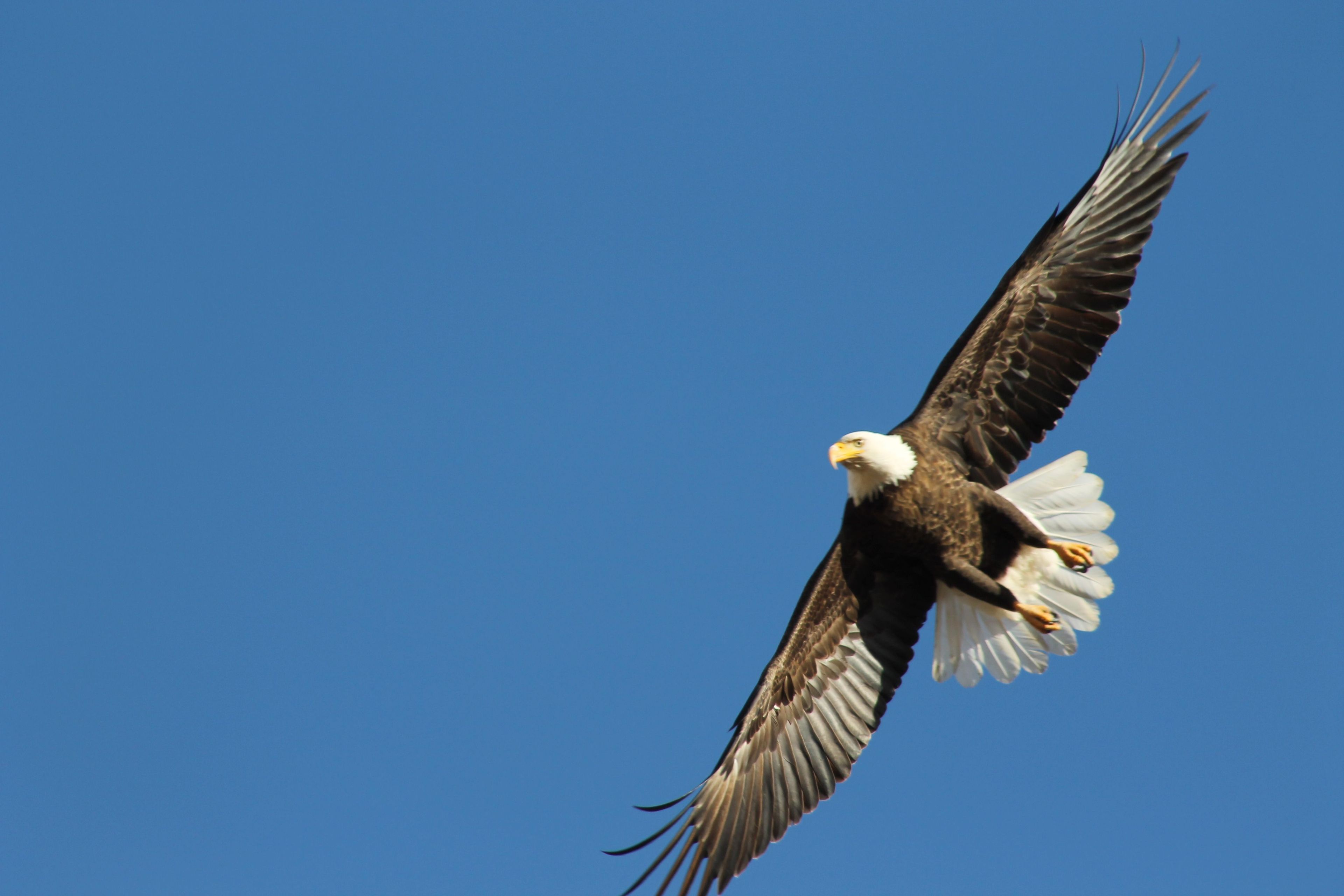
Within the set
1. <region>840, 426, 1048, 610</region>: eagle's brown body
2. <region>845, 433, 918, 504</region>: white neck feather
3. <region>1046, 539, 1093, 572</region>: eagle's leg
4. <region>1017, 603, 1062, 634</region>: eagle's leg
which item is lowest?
<region>1017, 603, 1062, 634</region>: eagle's leg

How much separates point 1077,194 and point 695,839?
13.2ft

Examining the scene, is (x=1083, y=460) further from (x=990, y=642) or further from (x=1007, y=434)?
(x=990, y=642)

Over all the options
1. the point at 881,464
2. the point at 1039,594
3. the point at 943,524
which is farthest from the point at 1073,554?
the point at 881,464

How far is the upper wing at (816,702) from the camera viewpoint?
7.45m

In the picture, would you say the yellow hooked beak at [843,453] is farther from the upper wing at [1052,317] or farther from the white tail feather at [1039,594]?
the white tail feather at [1039,594]

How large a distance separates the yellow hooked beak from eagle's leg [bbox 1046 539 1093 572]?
1.17 m

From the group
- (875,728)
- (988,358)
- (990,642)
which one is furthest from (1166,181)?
(875,728)

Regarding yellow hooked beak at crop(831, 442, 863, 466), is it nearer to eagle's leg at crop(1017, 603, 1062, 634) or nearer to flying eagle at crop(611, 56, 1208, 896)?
flying eagle at crop(611, 56, 1208, 896)

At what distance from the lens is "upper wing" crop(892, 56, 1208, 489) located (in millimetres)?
7082

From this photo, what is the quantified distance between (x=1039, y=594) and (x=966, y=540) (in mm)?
714

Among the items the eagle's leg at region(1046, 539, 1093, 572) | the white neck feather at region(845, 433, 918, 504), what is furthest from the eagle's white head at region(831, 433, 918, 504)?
the eagle's leg at region(1046, 539, 1093, 572)

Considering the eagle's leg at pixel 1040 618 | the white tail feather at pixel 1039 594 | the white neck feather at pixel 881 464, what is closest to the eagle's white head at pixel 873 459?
the white neck feather at pixel 881 464

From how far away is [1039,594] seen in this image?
745cm

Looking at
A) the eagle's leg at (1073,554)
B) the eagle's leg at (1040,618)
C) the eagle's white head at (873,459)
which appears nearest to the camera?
the eagle's white head at (873,459)
